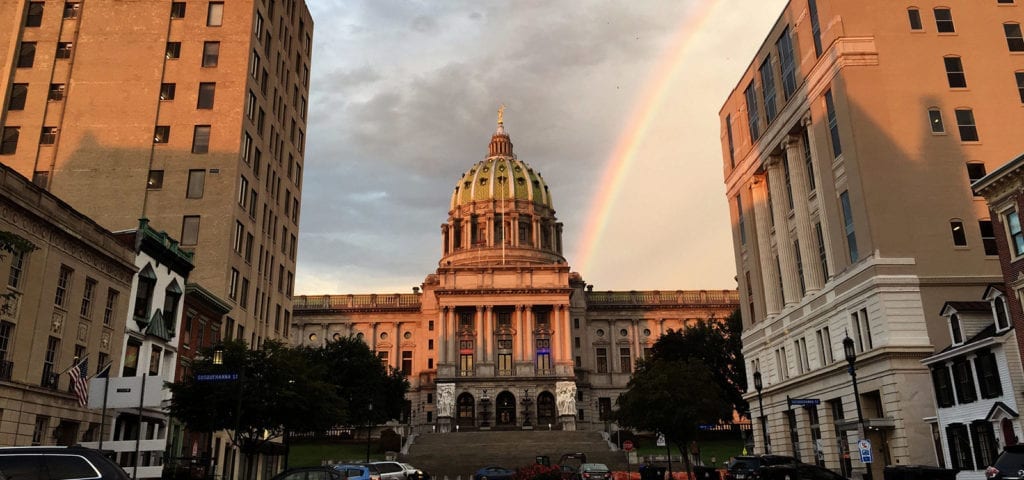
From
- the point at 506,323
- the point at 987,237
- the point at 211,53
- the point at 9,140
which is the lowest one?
the point at 987,237

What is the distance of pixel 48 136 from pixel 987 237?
57.3 metres

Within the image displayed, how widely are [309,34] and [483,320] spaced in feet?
166

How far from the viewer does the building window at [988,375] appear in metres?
33.8

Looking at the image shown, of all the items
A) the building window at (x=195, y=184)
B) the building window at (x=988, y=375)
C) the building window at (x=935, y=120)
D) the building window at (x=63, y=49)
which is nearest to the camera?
the building window at (x=988, y=375)

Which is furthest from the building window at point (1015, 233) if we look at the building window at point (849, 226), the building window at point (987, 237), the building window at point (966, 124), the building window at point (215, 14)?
the building window at point (215, 14)

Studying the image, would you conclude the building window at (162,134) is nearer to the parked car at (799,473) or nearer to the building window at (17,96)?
the building window at (17,96)

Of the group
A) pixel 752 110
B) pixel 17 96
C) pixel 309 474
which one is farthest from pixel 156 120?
pixel 752 110

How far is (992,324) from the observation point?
119 feet

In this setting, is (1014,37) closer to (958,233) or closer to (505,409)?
(958,233)

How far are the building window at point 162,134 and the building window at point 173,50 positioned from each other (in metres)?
5.41

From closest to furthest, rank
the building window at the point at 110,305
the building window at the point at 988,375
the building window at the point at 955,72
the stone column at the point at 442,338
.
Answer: the building window at the point at 988,375 < the building window at the point at 110,305 < the building window at the point at 955,72 < the stone column at the point at 442,338

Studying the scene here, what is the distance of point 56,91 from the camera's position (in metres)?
55.4

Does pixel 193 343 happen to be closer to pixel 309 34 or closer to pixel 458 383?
pixel 309 34

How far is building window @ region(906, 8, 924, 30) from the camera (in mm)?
45750
